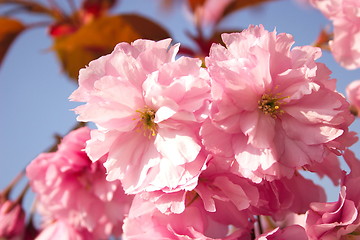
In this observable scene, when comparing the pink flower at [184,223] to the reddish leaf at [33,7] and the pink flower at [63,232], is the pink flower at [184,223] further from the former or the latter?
the reddish leaf at [33,7]

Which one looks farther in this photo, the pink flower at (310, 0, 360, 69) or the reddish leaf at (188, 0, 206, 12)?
the reddish leaf at (188, 0, 206, 12)

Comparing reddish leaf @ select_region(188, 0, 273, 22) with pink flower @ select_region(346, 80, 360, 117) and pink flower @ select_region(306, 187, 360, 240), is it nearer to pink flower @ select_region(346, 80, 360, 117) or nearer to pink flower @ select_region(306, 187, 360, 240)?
pink flower @ select_region(346, 80, 360, 117)

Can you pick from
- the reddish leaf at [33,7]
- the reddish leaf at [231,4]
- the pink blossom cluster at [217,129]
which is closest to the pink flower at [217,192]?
the pink blossom cluster at [217,129]

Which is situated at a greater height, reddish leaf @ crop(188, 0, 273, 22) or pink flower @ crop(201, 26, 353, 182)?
pink flower @ crop(201, 26, 353, 182)

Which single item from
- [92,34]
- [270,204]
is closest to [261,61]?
[270,204]

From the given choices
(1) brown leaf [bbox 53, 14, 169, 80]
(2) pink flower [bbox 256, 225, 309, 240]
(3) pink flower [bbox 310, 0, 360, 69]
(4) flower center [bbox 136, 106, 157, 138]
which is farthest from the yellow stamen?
(1) brown leaf [bbox 53, 14, 169, 80]

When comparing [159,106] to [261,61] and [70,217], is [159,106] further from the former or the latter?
[70,217]
